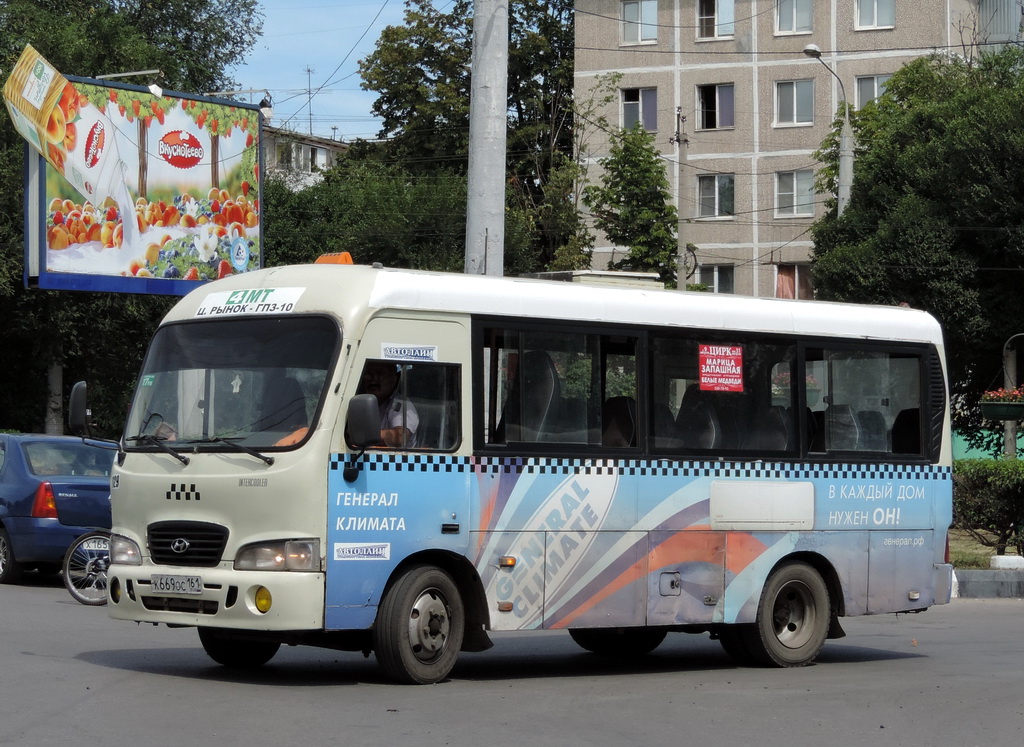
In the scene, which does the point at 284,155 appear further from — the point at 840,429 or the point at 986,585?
the point at 840,429

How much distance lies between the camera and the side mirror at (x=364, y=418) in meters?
9.71

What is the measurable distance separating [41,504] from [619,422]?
28.6 feet

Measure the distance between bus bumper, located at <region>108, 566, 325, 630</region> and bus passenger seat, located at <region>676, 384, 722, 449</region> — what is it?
3212mm

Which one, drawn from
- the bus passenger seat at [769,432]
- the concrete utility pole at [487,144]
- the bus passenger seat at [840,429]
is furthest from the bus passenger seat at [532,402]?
the concrete utility pole at [487,144]

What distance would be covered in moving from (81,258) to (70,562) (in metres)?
12.0

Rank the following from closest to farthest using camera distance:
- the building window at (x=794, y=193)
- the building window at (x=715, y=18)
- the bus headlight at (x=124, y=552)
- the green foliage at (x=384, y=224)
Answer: the bus headlight at (x=124, y=552) < the green foliage at (x=384, y=224) < the building window at (x=794, y=193) < the building window at (x=715, y=18)

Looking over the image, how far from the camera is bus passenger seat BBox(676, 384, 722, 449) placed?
38.7ft

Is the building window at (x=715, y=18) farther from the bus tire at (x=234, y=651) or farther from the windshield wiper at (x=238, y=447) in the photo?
the windshield wiper at (x=238, y=447)

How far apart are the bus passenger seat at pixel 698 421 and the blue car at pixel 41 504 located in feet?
27.6

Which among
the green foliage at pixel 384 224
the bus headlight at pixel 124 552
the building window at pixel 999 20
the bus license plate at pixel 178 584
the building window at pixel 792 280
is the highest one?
the building window at pixel 999 20

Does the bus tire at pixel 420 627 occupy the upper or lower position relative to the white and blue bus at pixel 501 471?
lower

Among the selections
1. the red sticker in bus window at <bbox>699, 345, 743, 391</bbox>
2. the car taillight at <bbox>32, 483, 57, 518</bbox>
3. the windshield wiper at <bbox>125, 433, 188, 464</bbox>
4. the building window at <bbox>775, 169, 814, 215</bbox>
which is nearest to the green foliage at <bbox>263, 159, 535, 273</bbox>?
the building window at <bbox>775, 169, 814, 215</bbox>

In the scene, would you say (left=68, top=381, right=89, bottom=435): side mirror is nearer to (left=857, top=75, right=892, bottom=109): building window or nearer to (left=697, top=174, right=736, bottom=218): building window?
(left=857, top=75, right=892, bottom=109): building window

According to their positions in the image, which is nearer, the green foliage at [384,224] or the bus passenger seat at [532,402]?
the bus passenger seat at [532,402]
